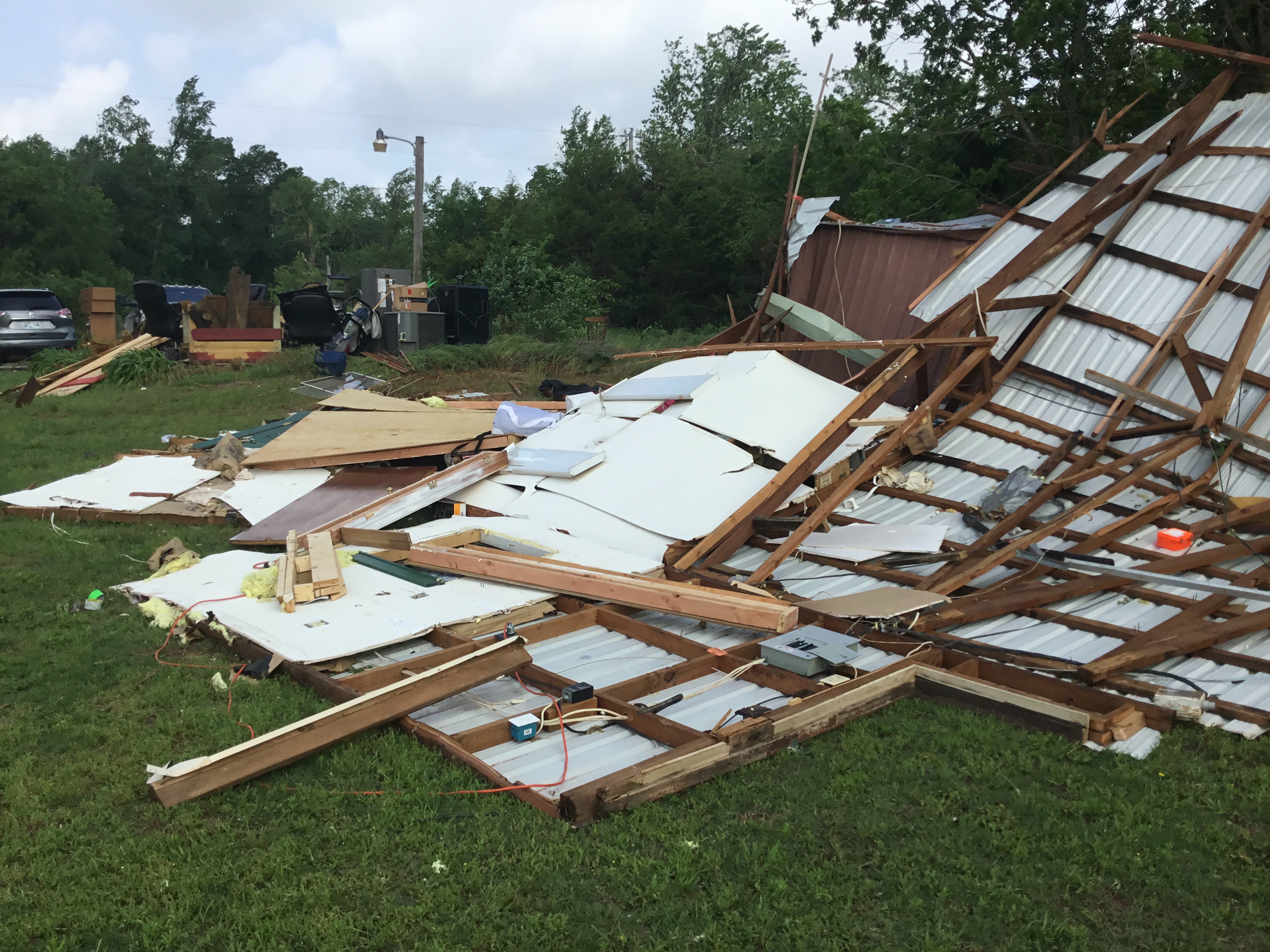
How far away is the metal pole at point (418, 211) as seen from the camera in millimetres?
23141

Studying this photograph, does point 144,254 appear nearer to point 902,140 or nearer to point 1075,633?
point 902,140

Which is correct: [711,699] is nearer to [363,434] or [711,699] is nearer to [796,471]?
[796,471]

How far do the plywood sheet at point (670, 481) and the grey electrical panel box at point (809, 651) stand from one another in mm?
Answer: 2029

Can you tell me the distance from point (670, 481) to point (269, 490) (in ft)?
13.8

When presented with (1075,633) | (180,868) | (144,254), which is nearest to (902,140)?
(1075,633)

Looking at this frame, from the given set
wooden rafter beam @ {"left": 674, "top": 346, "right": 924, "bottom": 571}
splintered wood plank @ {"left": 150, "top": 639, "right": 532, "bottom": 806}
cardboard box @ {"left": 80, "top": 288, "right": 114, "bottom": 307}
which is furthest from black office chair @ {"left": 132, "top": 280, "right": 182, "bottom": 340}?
splintered wood plank @ {"left": 150, "top": 639, "right": 532, "bottom": 806}

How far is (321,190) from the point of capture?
263 ft

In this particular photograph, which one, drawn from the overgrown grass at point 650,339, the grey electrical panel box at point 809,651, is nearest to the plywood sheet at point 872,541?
the grey electrical panel box at point 809,651

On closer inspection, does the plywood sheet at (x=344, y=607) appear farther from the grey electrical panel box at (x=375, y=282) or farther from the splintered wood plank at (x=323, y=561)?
the grey electrical panel box at (x=375, y=282)

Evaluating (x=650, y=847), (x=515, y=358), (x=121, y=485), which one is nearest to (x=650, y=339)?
(x=515, y=358)

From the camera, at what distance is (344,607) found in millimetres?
6012

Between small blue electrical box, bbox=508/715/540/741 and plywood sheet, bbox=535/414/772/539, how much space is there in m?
2.94

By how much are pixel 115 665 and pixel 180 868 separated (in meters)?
2.32

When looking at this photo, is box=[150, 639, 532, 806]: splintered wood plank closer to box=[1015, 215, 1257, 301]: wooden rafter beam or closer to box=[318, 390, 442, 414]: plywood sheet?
box=[318, 390, 442, 414]: plywood sheet
